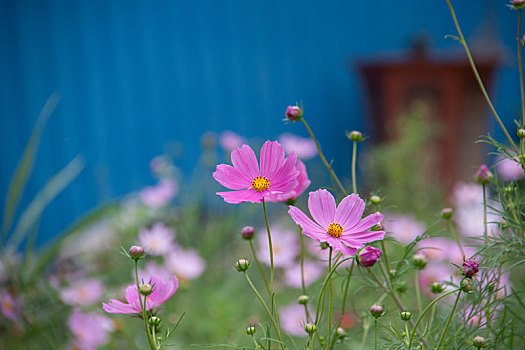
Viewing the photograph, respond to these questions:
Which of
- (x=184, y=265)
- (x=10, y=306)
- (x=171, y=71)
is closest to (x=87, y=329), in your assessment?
(x=10, y=306)

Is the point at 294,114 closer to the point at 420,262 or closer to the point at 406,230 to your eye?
the point at 420,262

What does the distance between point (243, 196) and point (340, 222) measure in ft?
0.26

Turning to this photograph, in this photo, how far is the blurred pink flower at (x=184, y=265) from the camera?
1.15m

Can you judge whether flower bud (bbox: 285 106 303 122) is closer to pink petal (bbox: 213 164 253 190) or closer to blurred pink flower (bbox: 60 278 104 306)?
pink petal (bbox: 213 164 253 190)

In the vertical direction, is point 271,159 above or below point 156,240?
above

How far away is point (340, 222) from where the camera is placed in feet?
1.26

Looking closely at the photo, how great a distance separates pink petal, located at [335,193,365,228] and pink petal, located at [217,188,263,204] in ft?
0.21

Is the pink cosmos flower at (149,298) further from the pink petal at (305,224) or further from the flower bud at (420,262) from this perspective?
the flower bud at (420,262)

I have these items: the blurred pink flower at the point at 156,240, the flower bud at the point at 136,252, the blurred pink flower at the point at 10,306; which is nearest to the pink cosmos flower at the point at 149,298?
the flower bud at the point at 136,252

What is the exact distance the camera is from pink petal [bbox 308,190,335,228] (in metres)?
0.39

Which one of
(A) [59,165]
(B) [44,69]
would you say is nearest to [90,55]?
(B) [44,69]

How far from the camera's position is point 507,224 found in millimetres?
454

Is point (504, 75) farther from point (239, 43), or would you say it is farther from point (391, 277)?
point (391, 277)

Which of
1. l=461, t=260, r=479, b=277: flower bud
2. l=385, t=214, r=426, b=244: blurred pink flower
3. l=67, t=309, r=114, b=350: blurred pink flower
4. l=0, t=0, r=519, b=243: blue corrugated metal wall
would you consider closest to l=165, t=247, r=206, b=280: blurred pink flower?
l=67, t=309, r=114, b=350: blurred pink flower
